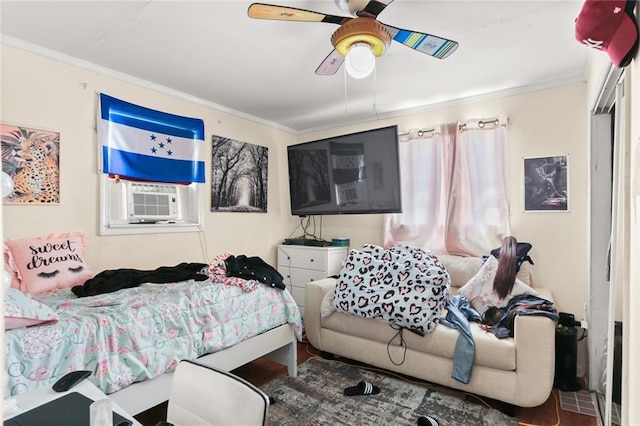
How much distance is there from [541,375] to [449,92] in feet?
7.81

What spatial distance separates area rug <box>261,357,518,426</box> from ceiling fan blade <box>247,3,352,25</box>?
2245 mm

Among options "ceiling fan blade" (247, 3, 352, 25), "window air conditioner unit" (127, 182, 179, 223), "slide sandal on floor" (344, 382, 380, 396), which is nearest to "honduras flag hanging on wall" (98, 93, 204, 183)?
"window air conditioner unit" (127, 182, 179, 223)

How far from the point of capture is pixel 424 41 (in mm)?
1914

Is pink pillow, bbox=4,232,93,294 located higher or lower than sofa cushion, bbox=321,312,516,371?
higher

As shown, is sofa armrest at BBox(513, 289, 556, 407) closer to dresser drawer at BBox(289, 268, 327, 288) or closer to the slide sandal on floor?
the slide sandal on floor

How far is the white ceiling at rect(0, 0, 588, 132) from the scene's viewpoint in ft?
6.70

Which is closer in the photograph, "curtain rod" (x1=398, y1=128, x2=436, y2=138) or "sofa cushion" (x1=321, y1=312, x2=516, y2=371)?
"sofa cushion" (x1=321, y1=312, x2=516, y2=371)

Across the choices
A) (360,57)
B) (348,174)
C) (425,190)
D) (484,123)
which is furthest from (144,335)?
(484,123)

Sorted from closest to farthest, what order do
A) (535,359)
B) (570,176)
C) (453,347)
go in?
1. (535,359)
2. (453,347)
3. (570,176)

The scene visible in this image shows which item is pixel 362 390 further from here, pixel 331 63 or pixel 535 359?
pixel 331 63

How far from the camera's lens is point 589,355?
8.50 feet

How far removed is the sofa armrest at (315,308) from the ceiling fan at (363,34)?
1834mm

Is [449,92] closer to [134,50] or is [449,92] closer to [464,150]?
[464,150]

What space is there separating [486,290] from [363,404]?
1301 mm
